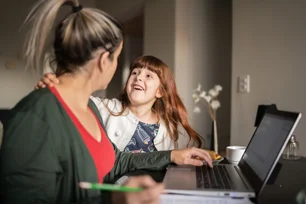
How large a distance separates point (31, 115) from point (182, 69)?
192cm

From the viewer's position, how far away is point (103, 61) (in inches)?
31.3

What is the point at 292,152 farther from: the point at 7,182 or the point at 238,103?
the point at 7,182

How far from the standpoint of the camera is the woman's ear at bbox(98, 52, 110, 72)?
785 millimetres

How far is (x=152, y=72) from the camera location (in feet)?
4.92

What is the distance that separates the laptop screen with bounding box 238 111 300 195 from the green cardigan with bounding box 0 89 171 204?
393 mm

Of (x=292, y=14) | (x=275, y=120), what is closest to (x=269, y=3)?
(x=292, y=14)

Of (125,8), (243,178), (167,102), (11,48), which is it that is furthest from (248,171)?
(11,48)

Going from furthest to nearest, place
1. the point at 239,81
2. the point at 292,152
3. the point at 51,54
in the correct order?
the point at 239,81 → the point at 292,152 → the point at 51,54

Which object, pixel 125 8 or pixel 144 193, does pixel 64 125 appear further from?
pixel 125 8

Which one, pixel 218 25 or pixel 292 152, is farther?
pixel 218 25

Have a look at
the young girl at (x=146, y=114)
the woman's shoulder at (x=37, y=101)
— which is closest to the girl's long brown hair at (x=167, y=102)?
the young girl at (x=146, y=114)

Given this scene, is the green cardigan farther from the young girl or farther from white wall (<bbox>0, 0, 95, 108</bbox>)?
white wall (<bbox>0, 0, 95, 108</bbox>)

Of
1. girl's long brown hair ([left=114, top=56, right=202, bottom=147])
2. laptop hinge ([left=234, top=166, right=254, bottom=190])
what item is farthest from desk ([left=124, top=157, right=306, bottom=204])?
girl's long brown hair ([left=114, top=56, right=202, bottom=147])

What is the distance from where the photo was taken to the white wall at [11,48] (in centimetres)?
413
